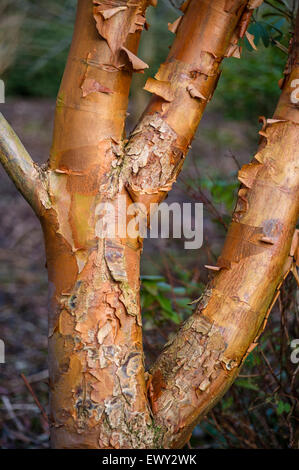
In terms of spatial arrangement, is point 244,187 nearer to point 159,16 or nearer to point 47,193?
point 47,193

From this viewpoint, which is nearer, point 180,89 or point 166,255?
point 180,89

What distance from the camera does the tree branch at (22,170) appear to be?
90cm

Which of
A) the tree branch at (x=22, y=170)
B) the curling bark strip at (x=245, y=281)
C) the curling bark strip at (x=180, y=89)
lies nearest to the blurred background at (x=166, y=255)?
the curling bark strip at (x=180, y=89)

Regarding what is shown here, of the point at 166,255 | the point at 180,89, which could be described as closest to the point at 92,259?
the point at 180,89

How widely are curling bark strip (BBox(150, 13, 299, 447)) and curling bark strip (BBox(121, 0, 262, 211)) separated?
14 centimetres

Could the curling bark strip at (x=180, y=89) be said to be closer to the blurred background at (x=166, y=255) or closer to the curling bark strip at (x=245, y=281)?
the curling bark strip at (x=245, y=281)

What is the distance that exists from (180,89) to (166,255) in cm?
234

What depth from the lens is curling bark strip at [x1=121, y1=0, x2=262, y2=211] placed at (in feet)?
2.92

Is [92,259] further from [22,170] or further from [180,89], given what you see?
[180,89]

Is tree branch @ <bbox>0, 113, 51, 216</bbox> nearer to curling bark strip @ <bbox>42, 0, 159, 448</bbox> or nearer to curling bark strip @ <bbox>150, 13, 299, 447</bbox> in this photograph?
curling bark strip @ <bbox>42, 0, 159, 448</bbox>

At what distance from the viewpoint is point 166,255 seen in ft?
10.5

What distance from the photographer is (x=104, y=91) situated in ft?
2.88

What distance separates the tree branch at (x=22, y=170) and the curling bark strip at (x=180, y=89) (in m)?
0.17
